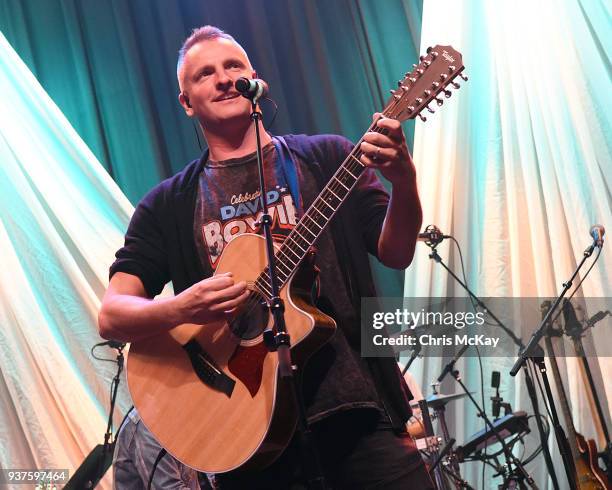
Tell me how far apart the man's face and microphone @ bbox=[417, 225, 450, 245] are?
190 cm

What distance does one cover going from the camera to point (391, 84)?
4199 mm

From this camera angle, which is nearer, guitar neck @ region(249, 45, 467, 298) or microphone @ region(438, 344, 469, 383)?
guitar neck @ region(249, 45, 467, 298)

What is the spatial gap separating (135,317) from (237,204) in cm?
39

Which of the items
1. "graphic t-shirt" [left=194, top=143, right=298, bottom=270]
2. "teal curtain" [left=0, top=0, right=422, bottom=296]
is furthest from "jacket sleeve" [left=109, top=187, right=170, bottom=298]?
"teal curtain" [left=0, top=0, right=422, bottom=296]

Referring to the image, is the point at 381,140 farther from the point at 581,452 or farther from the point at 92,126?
the point at 92,126

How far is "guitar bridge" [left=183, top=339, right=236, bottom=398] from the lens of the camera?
1762 mm

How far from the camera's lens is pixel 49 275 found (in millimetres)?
4051

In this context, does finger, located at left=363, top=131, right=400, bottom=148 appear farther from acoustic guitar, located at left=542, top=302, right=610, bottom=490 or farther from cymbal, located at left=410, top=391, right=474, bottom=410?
acoustic guitar, located at left=542, top=302, right=610, bottom=490

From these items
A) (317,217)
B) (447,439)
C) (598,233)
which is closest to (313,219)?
(317,217)

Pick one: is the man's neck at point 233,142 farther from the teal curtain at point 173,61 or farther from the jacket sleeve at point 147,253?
the teal curtain at point 173,61

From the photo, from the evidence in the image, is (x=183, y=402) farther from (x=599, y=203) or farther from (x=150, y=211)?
(x=599, y=203)

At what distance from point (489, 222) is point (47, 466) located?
8.65 ft

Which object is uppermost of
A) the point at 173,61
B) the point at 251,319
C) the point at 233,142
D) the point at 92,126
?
the point at 173,61

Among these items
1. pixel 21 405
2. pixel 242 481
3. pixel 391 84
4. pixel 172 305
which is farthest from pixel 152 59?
pixel 242 481
